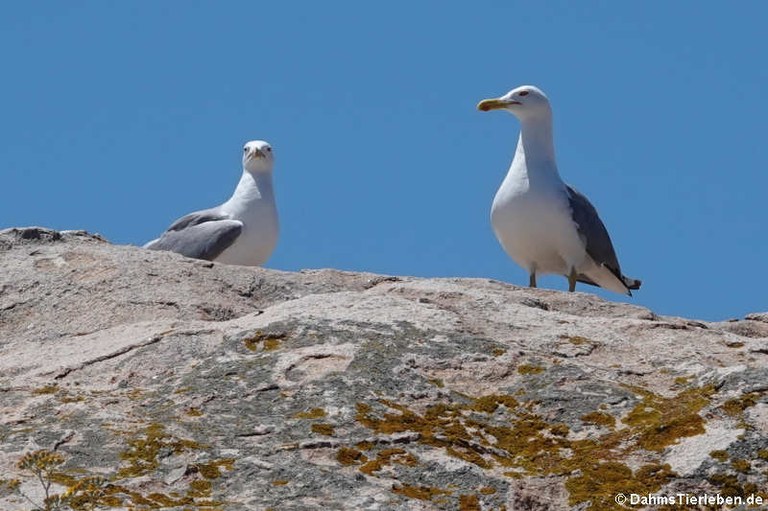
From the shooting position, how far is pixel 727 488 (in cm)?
681

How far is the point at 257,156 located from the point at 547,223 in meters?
5.24

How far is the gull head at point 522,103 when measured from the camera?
59.0 feet

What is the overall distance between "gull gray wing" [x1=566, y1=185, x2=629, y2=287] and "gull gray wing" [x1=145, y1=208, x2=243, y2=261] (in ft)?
12.9

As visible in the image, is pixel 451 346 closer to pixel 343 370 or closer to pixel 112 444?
pixel 343 370

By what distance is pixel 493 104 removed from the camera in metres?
18.2

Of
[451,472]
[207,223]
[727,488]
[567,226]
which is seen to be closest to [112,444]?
[451,472]

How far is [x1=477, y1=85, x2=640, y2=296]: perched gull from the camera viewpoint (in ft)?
53.6

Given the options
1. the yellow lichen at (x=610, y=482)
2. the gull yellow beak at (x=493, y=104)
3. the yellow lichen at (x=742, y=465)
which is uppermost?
the gull yellow beak at (x=493, y=104)

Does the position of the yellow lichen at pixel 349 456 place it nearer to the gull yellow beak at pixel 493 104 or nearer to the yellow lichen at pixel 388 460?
the yellow lichen at pixel 388 460

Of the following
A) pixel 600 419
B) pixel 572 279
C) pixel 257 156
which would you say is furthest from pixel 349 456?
pixel 257 156

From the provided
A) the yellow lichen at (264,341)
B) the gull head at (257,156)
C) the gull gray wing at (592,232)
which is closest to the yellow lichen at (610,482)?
the yellow lichen at (264,341)

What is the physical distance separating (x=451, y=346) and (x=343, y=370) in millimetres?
721

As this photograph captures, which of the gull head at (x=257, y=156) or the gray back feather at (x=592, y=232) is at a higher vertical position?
the gull head at (x=257, y=156)

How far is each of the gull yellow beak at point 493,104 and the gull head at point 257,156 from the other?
3228mm
